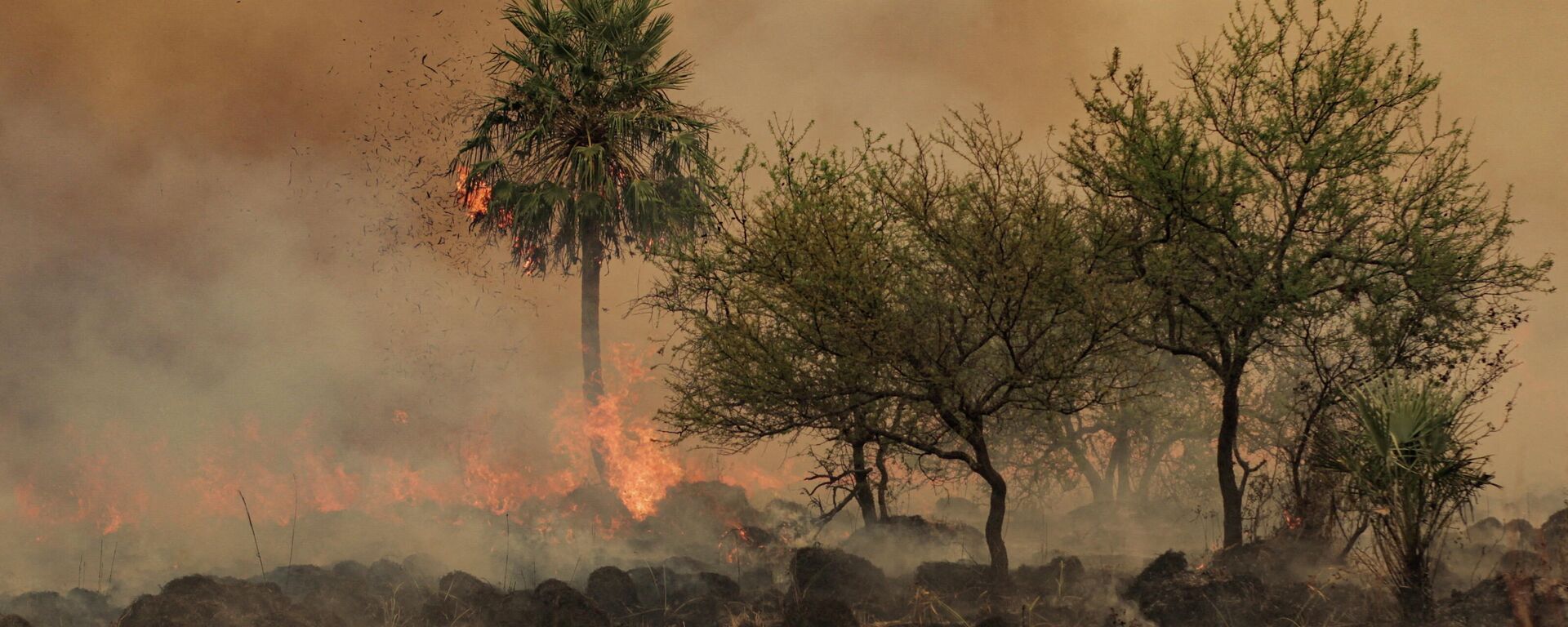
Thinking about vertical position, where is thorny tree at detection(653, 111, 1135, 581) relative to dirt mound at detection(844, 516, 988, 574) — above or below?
above

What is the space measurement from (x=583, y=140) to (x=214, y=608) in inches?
701

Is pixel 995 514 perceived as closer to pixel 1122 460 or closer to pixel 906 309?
pixel 906 309

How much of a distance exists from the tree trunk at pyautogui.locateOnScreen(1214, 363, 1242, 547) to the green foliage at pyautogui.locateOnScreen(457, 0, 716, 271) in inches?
569

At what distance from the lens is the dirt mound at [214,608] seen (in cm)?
1252

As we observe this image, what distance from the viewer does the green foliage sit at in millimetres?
28016

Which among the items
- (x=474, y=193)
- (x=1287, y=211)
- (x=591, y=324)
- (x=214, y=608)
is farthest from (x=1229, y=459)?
(x=474, y=193)

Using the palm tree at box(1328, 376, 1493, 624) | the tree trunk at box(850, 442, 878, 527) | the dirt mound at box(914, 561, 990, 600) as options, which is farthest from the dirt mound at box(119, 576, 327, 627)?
the palm tree at box(1328, 376, 1493, 624)

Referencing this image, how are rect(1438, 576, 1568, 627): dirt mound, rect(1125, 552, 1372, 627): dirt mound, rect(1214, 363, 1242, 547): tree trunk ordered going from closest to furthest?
rect(1438, 576, 1568, 627): dirt mound, rect(1125, 552, 1372, 627): dirt mound, rect(1214, 363, 1242, 547): tree trunk

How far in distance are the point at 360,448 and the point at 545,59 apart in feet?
34.9

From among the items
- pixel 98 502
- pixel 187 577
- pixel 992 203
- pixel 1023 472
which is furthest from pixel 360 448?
pixel 992 203

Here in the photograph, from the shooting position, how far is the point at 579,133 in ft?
94.4

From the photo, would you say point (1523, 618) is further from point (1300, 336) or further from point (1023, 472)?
point (1023, 472)

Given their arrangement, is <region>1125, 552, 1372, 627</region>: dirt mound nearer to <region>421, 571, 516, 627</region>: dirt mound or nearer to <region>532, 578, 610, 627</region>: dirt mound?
<region>532, 578, 610, 627</region>: dirt mound

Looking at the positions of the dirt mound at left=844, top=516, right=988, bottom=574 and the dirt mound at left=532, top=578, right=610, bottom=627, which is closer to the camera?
the dirt mound at left=532, top=578, right=610, bottom=627
